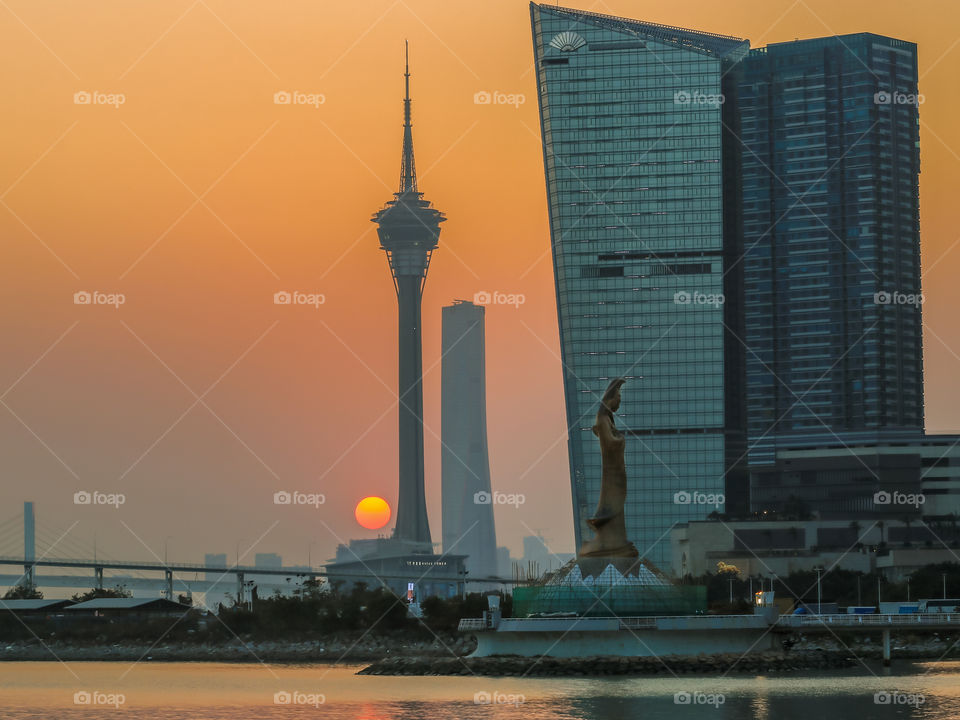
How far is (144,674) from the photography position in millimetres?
106625

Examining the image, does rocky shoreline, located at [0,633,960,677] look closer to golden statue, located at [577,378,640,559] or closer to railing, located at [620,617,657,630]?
railing, located at [620,617,657,630]

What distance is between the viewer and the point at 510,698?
71938 mm

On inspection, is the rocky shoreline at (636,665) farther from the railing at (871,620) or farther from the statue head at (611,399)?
the statue head at (611,399)

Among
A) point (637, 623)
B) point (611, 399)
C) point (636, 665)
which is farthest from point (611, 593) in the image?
point (611, 399)

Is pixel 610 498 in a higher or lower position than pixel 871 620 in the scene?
higher

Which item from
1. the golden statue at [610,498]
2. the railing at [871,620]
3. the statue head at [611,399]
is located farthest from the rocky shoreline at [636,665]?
the statue head at [611,399]

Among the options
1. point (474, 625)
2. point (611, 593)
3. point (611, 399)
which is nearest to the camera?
point (611, 593)

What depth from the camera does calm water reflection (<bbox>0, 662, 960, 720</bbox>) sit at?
216 ft

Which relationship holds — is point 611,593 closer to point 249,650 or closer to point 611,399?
point 611,399

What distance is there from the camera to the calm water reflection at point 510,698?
65938mm

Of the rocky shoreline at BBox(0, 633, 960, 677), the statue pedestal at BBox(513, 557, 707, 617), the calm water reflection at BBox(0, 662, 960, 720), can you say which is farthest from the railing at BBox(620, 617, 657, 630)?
the calm water reflection at BBox(0, 662, 960, 720)

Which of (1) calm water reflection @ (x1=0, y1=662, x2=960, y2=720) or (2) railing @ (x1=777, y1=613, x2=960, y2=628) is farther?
(2) railing @ (x1=777, y1=613, x2=960, y2=628)

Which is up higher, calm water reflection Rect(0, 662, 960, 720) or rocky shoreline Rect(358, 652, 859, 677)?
rocky shoreline Rect(358, 652, 859, 677)

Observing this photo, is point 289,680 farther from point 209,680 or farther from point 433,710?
point 433,710
